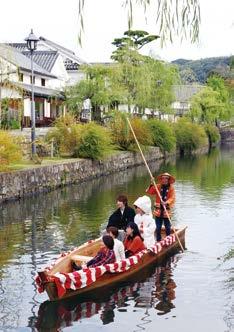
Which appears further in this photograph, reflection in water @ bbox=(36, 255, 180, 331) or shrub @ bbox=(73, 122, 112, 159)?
shrub @ bbox=(73, 122, 112, 159)

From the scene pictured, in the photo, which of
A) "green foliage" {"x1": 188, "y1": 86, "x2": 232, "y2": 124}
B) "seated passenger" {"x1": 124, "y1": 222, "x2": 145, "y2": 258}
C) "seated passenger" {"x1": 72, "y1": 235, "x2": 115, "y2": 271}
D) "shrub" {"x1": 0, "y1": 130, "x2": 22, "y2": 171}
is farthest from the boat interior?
"green foliage" {"x1": 188, "y1": 86, "x2": 232, "y2": 124}

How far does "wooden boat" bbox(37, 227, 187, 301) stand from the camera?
9578 mm

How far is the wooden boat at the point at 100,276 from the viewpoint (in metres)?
9.58

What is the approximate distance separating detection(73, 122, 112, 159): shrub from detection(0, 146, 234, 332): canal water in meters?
6.07

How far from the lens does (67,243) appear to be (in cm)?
1494

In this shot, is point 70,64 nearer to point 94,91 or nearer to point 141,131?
point 94,91

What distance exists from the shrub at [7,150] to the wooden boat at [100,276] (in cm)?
962

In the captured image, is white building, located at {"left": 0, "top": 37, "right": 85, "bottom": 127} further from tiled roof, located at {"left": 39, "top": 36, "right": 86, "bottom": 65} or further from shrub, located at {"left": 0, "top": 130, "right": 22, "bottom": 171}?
shrub, located at {"left": 0, "top": 130, "right": 22, "bottom": 171}

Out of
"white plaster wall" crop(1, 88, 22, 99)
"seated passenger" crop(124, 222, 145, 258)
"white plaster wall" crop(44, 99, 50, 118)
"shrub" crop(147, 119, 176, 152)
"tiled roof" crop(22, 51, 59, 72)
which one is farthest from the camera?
"tiled roof" crop(22, 51, 59, 72)

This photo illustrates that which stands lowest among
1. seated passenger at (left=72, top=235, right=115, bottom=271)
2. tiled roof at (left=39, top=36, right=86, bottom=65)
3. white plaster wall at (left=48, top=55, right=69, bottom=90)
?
seated passenger at (left=72, top=235, right=115, bottom=271)

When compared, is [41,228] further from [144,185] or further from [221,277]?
[144,185]

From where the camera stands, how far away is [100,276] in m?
10.3

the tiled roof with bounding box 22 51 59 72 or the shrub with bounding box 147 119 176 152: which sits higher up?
the tiled roof with bounding box 22 51 59 72

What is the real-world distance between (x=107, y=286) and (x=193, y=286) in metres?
1.71
